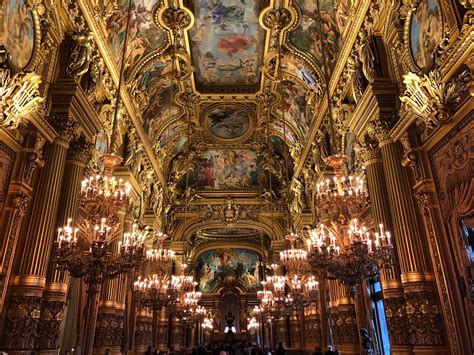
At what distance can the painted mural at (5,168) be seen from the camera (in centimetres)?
611

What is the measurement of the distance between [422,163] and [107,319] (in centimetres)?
875

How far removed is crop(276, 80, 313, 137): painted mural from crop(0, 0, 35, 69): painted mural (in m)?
9.50

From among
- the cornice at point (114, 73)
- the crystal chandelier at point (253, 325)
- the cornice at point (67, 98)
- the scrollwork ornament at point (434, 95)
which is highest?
the cornice at point (114, 73)

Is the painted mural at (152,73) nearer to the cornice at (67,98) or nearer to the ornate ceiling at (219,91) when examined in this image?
the ornate ceiling at (219,91)

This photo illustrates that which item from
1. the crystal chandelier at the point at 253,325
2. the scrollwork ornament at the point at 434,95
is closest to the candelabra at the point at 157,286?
the scrollwork ornament at the point at 434,95

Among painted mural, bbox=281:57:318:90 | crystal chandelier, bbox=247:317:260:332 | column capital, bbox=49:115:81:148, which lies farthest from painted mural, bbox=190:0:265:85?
crystal chandelier, bbox=247:317:260:332

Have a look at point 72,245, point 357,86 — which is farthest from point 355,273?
point 357,86

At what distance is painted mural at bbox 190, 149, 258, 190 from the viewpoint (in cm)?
2048

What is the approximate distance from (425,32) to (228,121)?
12.0 m

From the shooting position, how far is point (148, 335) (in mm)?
14992

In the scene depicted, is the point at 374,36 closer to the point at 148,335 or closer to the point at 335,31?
the point at 335,31

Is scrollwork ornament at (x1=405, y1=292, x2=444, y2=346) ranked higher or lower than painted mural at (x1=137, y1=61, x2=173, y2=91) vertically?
lower

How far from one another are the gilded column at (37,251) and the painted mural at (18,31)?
A: 140 cm

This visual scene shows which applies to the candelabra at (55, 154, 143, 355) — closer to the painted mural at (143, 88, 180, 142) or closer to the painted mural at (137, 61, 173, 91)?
the painted mural at (137, 61, 173, 91)
